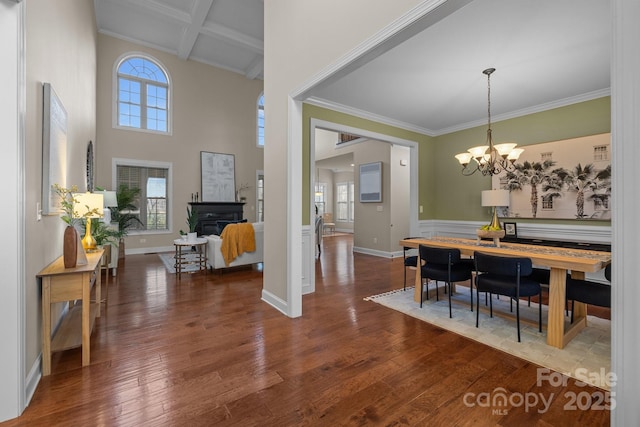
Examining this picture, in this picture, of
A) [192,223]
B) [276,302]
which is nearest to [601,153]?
[276,302]

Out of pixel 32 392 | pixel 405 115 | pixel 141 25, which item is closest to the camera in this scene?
pixel 32 392

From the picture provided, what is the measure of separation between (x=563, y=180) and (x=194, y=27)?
7.79 meters

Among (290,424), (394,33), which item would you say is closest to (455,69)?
(394,33)

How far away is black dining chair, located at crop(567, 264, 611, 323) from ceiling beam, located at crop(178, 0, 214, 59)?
23.8 ft

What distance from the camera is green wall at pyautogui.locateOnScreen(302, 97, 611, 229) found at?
4.18 meters

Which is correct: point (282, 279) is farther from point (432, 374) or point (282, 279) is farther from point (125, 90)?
point (125, 90)

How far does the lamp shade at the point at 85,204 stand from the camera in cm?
261

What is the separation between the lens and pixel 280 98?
3.28 meters

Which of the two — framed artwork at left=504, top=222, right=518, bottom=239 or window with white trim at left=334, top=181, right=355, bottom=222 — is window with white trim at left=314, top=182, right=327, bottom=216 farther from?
framed artwork at left=504, top=222, right=518, bottom=239

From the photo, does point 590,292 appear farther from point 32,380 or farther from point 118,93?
point 118,93

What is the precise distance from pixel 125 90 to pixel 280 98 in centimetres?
614

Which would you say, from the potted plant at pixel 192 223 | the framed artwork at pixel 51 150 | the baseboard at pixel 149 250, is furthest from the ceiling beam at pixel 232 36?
the baseboard at pixel 149 250

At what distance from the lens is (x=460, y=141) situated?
5.76 metres

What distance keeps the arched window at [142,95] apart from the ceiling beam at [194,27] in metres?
0.81
